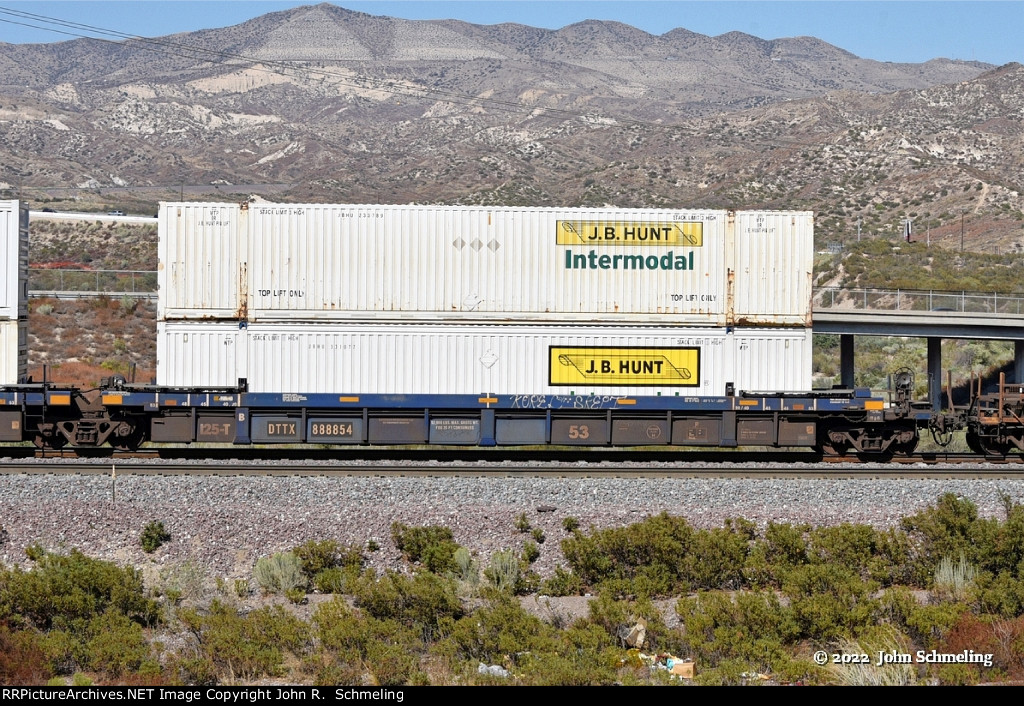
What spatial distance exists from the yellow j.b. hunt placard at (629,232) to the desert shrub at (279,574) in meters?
8.67

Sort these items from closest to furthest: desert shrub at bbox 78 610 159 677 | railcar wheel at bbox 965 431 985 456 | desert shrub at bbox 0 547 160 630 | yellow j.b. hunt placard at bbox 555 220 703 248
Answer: desert shrub at bbox 78 610 159 677 → desert shrub at bbox 0 547 160 630 → yellow j.b. hunt placard at bbox 555 220 703 248 → railcar wheel at bbox 965 431 985 456

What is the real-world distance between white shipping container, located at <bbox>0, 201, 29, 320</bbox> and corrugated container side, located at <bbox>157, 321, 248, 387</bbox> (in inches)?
115

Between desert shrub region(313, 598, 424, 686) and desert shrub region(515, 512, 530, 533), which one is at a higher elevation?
desert shrub region(515, 512, 530, 533)

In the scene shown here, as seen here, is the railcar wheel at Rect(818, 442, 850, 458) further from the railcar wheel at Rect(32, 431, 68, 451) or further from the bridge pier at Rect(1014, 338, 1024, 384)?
the bridge pier at Rect(1014, 338, 1024, 384)

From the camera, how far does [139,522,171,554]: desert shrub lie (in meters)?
14.1

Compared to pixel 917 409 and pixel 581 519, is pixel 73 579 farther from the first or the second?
pixel 917 409

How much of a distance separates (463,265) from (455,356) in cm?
172

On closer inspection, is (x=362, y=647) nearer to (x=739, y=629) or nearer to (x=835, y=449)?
(x=739, y=629)

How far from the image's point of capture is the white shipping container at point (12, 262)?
1955 cm

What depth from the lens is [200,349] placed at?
19312mm

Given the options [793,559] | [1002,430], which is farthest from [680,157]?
[793,559]

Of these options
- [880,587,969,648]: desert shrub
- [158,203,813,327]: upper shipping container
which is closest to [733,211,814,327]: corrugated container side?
[158,203,813,327]: upper shipping container

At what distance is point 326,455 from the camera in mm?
20844

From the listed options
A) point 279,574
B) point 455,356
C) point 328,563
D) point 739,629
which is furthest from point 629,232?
point 739,629
